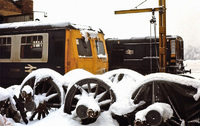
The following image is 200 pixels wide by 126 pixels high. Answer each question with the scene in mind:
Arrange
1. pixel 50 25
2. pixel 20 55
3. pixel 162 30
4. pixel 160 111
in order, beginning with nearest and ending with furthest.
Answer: pixel 160 111, pixel 50 25, pixel 20 55, pixel 162 30

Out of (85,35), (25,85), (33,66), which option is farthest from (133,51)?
(25,85)

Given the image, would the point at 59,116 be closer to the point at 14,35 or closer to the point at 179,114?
the point at 179,114

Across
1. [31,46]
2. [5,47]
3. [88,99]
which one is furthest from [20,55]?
[88,99]

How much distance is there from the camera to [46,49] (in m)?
9.91

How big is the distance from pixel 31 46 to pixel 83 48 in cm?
Answer: 218

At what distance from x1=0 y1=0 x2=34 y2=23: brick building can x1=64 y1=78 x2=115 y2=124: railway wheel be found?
1863 centimetres

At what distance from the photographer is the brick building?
21.6 metres

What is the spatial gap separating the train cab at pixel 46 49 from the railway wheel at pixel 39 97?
13.5 feet

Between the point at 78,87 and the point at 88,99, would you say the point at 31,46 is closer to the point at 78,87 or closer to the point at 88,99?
the point at 78,87

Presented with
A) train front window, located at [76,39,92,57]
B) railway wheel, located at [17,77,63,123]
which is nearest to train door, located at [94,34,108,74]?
train front window, located at [76,39,92,57]

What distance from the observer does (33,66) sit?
1008cm

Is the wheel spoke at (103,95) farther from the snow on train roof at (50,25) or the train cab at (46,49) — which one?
the snow on train roof at (50,25)

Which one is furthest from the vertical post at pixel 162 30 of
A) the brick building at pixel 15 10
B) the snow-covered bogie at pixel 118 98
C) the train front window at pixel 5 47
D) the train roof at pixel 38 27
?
the brick building at pixel 15 10

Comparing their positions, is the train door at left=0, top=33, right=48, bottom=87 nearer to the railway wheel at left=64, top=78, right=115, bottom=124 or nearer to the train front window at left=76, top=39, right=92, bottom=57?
the train front window at left=76, top=39, right=92, bottom=57
